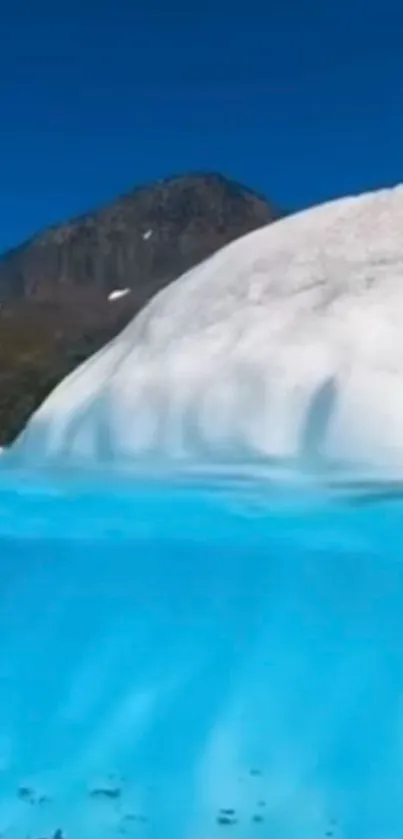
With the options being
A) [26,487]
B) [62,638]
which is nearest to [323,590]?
[62,638]

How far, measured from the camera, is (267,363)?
29.4ft

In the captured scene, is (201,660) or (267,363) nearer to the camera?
(201,660)

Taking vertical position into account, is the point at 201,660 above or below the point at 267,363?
below

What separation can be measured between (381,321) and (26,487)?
3.04 metres

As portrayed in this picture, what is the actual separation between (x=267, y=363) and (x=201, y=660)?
335cm

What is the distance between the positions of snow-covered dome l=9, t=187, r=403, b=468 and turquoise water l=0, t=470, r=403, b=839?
549 millimetres

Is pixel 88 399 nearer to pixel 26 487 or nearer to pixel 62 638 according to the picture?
pixel 26 487

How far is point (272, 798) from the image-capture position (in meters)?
4.50

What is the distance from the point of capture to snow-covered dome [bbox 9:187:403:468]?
848 cm

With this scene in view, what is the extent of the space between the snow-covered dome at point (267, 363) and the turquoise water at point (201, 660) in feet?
1.80

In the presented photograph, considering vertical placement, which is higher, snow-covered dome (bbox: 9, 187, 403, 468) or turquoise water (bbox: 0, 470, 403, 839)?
snow-covered dome (bbox: 9, 187, 403, 468)

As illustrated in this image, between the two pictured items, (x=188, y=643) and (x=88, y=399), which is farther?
(x=88, y=399)

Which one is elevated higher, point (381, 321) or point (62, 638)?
point (381, 321)

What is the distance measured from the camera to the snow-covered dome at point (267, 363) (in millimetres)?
8477
